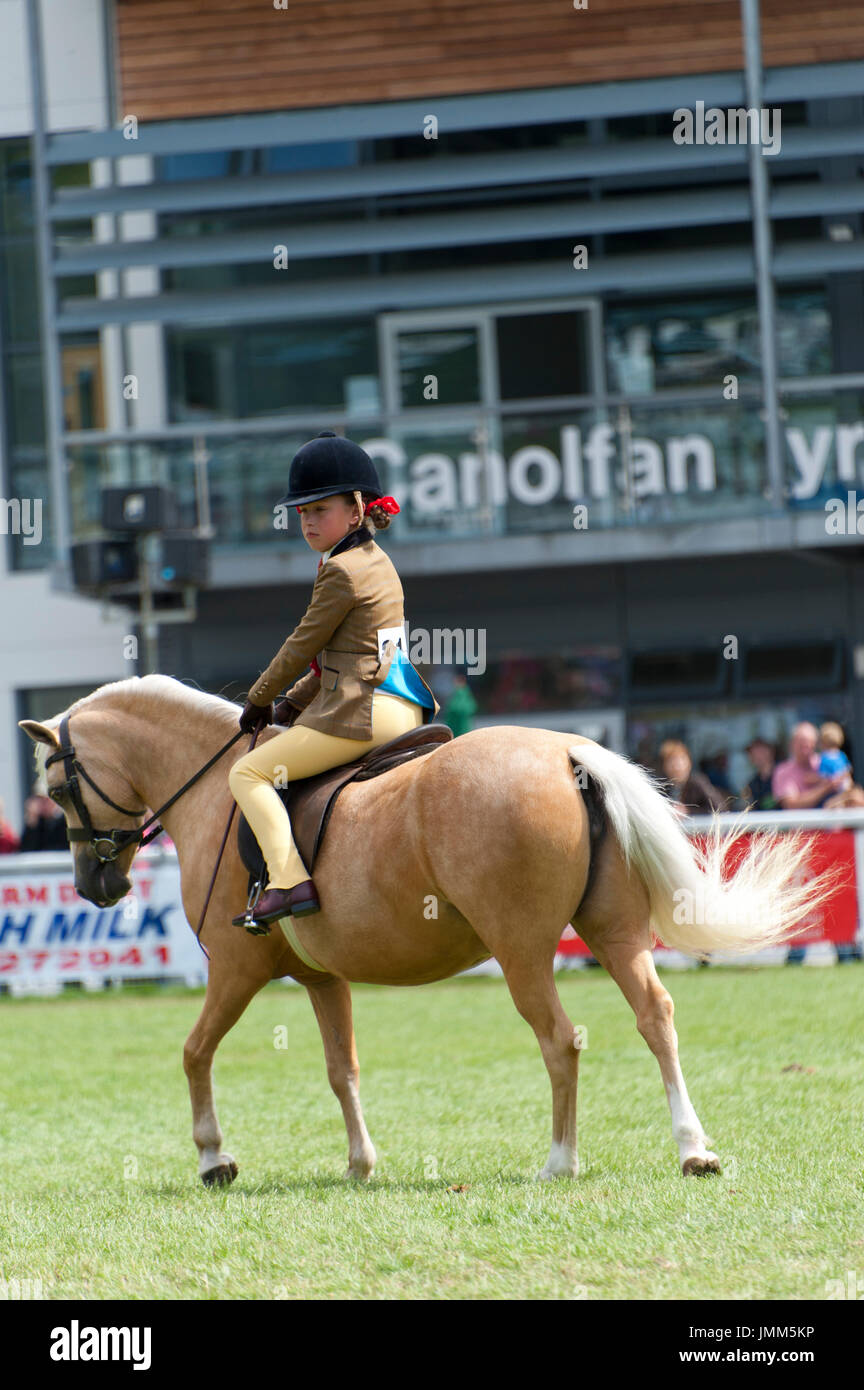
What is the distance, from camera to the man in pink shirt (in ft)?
50.5

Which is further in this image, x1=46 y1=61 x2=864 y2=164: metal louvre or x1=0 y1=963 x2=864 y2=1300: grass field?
x1=46 y1=61 x2=864 y2=164: metal louvre

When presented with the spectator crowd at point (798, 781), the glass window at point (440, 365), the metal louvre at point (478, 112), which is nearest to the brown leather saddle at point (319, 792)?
the spectator crowd at point (798, 781)

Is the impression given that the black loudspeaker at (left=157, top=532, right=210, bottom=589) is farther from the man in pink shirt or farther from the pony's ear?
the pony's ear

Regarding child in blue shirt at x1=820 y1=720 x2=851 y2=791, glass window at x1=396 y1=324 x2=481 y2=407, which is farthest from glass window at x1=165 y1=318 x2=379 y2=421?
child in blue shirt at x1=820 y1=720 x2=851 y2=791

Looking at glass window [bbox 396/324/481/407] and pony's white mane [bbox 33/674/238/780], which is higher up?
glass window [bbox 396/324/481/407]

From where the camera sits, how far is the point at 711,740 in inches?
838

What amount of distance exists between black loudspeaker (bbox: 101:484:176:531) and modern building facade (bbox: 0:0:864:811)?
2490 millimetres

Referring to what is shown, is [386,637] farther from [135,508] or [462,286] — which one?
[462,286]

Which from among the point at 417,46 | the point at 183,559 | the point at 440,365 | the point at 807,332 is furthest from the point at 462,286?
the point at 183,559

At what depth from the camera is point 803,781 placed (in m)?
15.9

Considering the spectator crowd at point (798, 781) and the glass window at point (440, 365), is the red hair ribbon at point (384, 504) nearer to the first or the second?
the spectator crowd at point (798, 781)

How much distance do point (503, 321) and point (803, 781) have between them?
892 cm
